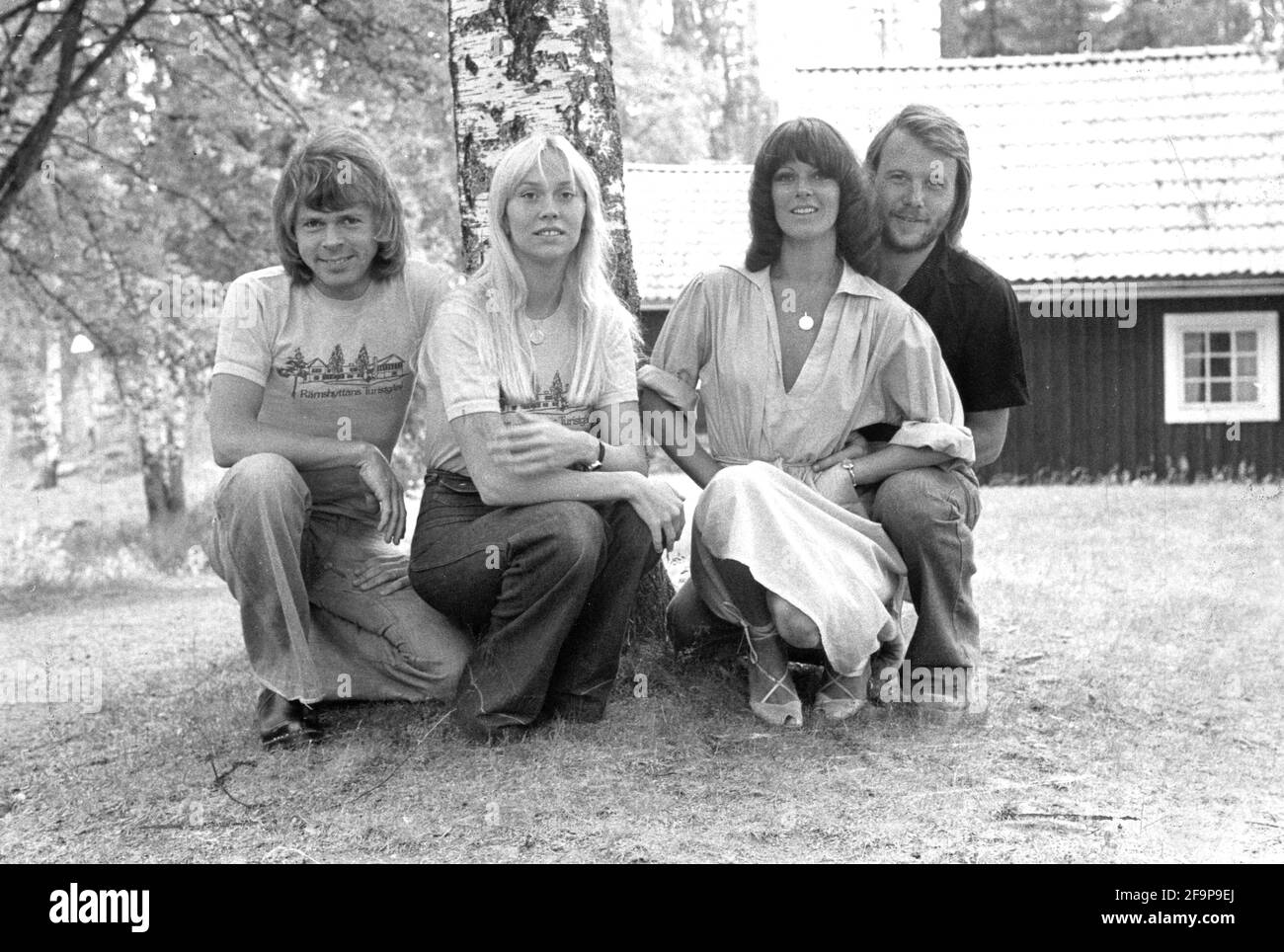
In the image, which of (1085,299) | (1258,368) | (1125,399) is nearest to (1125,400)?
(1125,399)

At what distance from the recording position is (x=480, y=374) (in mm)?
3793

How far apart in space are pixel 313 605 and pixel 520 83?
181 centimetres

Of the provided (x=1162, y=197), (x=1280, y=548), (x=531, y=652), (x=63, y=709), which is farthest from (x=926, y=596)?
(x=1162, y=197)

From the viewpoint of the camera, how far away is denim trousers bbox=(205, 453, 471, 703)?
3.87 metres

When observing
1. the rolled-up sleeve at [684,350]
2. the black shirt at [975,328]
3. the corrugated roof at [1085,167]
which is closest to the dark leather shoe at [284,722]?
the rolled-up sleeve at [684,350]

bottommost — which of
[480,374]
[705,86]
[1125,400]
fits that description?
[1125,400]

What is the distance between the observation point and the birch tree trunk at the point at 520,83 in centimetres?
453

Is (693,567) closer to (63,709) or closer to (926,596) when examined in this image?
(926,596)

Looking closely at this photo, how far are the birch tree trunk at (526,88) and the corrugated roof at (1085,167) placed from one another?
10.5 m

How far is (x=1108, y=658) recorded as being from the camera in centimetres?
542

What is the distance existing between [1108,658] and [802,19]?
1796cm

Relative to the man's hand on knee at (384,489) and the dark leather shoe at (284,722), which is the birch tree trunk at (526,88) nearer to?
the man's hand on knee at (384,489)

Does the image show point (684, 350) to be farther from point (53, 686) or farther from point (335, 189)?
point (53, 686)
